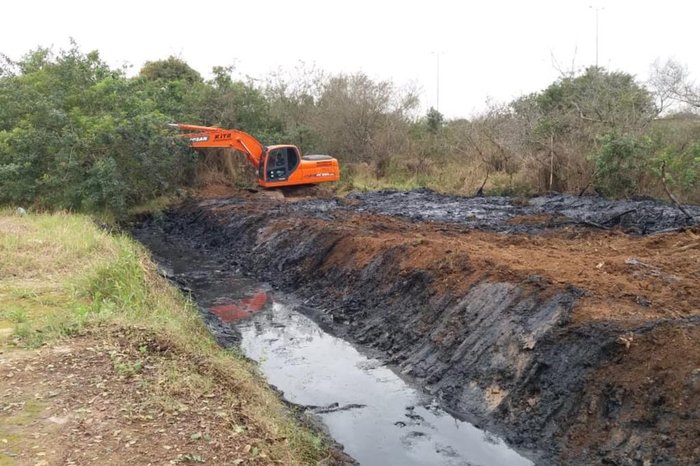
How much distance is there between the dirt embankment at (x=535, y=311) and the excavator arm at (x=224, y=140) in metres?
6.46

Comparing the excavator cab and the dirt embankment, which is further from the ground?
the excavator cab

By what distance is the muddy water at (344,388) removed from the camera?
6.61 metres

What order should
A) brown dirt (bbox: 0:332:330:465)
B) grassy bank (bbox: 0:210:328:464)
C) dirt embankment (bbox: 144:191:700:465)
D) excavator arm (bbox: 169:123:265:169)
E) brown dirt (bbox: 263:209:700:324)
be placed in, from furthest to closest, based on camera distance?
excavator arm (bbox: 169:123:265:169)
brown dirt (bbox: 263:209:700:324)
dirt embankment (bbox: 144:191:700:465)
grassy bank (bbox: 0:210:328:464)
brown dirt (bbox: 0:332:330:465)

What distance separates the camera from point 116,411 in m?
5.02

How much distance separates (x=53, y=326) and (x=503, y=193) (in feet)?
58.6

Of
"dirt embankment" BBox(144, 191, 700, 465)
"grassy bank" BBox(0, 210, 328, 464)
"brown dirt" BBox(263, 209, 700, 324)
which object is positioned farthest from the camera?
"brown dirt" BBox(263, 209, 700, 324)

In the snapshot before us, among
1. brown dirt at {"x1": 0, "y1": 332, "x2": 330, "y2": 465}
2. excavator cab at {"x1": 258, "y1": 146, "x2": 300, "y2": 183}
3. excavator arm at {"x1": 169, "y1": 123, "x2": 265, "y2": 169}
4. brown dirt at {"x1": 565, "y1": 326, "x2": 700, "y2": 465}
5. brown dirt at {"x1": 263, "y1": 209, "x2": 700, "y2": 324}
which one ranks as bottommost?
brown dirt at {"x1": 565, "y1": 326, "x2": 700, "y2": 465}

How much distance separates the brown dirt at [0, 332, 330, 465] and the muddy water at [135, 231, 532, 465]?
1.83m

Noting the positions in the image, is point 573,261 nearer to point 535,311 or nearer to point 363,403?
point 535,311

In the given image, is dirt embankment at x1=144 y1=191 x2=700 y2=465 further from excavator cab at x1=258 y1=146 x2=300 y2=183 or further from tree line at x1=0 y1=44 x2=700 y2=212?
excavator cab at x1=258 y1=146 x2=300 y2=183

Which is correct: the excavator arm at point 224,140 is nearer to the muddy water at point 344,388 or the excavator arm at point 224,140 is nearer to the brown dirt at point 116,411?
the muddy water at point 344,388

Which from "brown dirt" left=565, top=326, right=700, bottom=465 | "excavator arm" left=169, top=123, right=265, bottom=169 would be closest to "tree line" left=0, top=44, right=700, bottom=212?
"excavator arm" left=169, top=123, right=265, bottom=169

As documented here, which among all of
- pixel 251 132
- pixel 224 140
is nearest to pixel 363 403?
pixel 224 140

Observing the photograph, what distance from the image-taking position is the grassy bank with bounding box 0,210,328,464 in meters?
4.89
